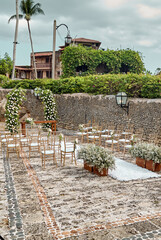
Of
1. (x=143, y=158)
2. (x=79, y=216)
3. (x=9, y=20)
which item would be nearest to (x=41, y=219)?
(x=79, y=216)

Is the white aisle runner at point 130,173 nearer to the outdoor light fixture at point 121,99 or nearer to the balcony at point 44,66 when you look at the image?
the outdoor light fixture at point 121,99

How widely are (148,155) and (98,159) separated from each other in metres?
1.60

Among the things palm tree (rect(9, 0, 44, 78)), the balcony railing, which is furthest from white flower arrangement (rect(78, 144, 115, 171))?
the balcony railing

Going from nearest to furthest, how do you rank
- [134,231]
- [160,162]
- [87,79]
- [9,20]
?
[134,231], [160,162], [87,79], [9,20]

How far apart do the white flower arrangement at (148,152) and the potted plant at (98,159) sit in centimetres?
116

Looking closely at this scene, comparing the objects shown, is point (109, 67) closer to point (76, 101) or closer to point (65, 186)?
point (76, 101)

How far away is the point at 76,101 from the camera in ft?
48.2

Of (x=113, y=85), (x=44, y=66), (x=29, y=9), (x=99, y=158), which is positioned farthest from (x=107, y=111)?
(x=44, y=66)

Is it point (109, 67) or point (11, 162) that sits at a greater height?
point (109, 67)

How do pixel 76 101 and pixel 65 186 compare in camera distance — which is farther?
pixel 76 101

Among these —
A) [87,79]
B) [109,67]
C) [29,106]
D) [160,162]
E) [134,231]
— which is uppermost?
[109,67]

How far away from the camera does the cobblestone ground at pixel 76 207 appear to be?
369 centimetres

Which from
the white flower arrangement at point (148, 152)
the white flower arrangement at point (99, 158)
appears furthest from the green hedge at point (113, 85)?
the white flower arrangement at point (99, 158)

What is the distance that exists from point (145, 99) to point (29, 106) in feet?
34.9
